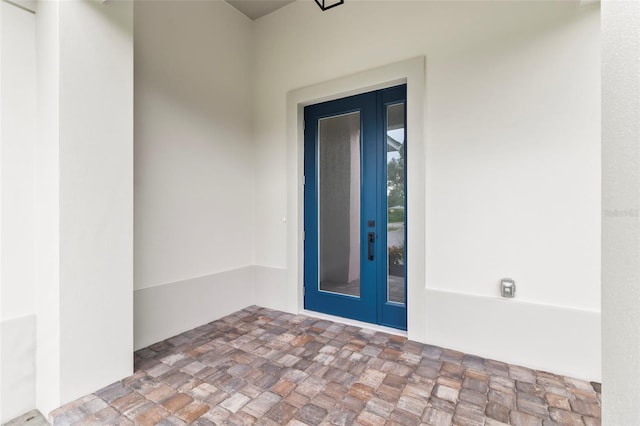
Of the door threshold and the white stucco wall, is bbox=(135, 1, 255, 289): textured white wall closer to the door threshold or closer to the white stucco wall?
the door threshold

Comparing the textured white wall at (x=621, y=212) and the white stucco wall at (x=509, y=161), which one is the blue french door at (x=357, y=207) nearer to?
the white stucco wall at (x=509, y=161)

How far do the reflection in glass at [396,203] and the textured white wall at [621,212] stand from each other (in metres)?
2.09

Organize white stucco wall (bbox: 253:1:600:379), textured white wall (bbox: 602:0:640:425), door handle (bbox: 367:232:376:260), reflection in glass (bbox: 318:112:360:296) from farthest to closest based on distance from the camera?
reflection in glass (bbox: 318:112:360:296)
door handle (bbox: 367:232:376:260)
white stucco wall (bbox: 253:1:600:379)
textured white wall (bbox: 602:0:640:425)

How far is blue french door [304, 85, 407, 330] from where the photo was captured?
2979 millimetres

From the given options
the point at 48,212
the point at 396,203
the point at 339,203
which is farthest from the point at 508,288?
the point at 48,212

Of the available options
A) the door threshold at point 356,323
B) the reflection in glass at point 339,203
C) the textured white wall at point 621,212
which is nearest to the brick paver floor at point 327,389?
the door threshold at point 356,323

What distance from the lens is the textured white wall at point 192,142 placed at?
2.67 meters

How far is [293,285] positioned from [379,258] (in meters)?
1.08

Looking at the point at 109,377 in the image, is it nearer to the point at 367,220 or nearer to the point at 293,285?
the point at 293,285

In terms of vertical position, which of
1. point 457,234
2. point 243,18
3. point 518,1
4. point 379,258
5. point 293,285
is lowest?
point 293,285

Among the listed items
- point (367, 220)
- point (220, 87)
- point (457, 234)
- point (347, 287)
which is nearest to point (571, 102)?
point (457, 234)

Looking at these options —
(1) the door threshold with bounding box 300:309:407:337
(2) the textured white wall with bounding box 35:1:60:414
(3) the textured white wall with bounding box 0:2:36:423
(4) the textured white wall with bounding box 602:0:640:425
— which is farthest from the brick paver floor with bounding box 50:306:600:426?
(4) the textured white wall with bounding box 602:0:640:425

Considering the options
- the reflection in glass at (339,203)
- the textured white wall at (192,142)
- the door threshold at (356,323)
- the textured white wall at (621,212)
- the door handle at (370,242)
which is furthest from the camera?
the reflection in glass at (339,203)

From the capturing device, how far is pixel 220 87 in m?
3.37
